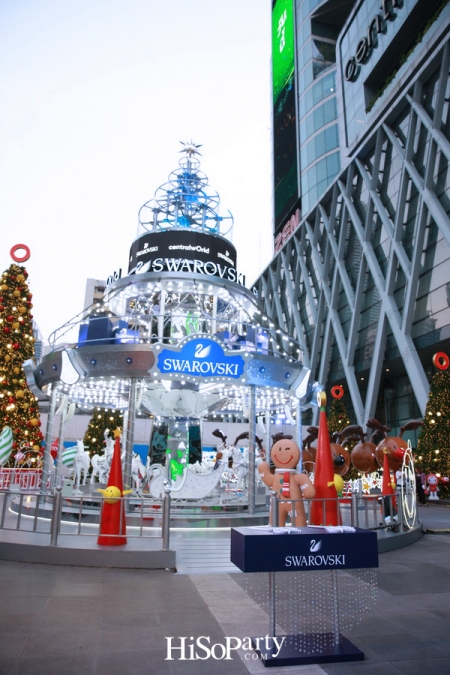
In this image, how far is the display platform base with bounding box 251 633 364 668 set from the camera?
505 centimetres

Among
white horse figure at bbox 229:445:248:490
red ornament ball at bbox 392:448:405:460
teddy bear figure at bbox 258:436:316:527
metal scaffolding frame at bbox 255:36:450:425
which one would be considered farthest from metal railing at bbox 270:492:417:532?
metal scaffolding frame at bbox 255:36:450:425

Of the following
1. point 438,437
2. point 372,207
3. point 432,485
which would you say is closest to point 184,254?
point 438,437

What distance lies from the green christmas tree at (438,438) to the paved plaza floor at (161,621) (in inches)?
570

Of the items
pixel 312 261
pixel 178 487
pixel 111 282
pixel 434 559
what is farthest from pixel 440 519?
pixel 312 261

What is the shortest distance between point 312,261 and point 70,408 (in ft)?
123

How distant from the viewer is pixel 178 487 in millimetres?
14797

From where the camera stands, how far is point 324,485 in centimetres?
977

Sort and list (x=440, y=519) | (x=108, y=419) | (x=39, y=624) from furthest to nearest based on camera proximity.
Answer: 1. (x=108, y=419)
2. (x=440, y=519)
3. (x=39, y=624)

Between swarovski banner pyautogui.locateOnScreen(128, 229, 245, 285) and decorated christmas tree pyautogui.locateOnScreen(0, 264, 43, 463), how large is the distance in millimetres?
6071

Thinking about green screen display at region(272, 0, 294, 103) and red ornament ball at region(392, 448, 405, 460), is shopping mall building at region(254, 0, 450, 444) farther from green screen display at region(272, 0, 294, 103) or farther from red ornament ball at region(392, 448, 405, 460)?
red ornament ball at region(392, 448, 405, 460)

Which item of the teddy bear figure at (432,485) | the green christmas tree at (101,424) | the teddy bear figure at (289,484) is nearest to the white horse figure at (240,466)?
the teddy bear figure at (289,484)

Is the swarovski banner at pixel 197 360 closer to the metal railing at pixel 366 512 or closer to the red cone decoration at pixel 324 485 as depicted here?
the metal railing at pixel 366 512

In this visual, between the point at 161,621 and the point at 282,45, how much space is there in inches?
3132

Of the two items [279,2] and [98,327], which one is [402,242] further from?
[279,2]
